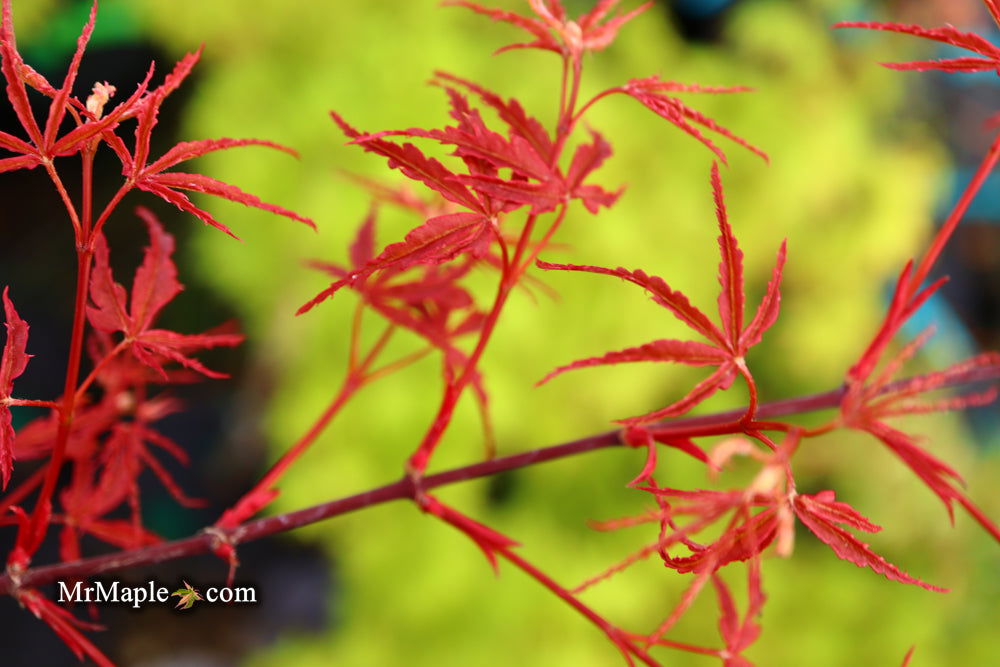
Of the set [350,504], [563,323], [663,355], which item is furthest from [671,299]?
[563,323]

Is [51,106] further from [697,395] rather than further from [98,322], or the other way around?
[697,395]

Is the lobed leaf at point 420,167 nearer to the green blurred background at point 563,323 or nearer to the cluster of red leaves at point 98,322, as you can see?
the cluster of red leaves at point 98,322

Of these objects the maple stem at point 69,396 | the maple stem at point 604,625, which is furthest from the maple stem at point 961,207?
the maple stem at point 69,396

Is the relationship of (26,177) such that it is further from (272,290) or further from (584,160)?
(584,160)

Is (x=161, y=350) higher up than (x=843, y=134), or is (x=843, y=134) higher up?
(x=161, y=350)

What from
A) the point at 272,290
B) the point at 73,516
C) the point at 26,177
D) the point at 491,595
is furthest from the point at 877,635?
the point at 26,177

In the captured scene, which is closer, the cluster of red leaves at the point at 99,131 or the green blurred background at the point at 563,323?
the cluster of red leaves at the point at 99,131

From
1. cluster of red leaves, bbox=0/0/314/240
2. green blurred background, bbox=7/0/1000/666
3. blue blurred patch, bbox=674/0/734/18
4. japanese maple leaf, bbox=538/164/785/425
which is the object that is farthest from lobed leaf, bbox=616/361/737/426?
blue blurred patch, bbox=674/0/734/18
